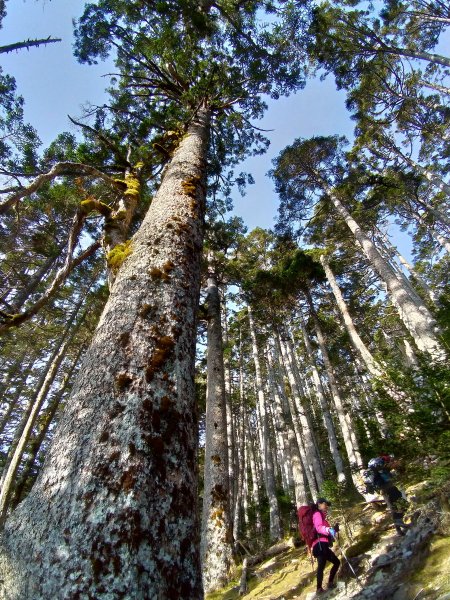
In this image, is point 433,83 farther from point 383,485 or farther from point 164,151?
point 383,485

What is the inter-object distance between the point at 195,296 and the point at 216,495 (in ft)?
19.5

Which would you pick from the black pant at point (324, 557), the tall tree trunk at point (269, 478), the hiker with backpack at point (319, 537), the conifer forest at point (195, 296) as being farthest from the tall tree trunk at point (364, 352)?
the tall tree trunk at point (269, 478)

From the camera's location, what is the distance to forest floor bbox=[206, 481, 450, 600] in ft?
12.0

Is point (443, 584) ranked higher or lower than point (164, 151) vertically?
lower

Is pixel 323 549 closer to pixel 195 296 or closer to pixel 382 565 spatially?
pixel 382 565

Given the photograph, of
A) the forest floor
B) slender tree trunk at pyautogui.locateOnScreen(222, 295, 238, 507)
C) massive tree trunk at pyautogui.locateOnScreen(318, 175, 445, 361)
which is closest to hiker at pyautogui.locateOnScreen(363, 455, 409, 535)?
the forest floor

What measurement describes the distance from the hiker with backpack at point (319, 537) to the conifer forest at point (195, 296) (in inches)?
31.3

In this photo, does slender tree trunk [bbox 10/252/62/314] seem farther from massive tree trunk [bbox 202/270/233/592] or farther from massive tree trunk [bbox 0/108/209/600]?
massive tree trunk [bbox 0/108/209/600]

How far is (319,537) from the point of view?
213 inches

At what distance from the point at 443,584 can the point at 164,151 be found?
6572mm

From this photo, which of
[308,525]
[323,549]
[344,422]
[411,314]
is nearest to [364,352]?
[411,314]

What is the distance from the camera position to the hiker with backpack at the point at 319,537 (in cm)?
523

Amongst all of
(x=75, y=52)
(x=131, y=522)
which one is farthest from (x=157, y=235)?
(x=75, y=52)

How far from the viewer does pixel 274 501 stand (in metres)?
13.3
